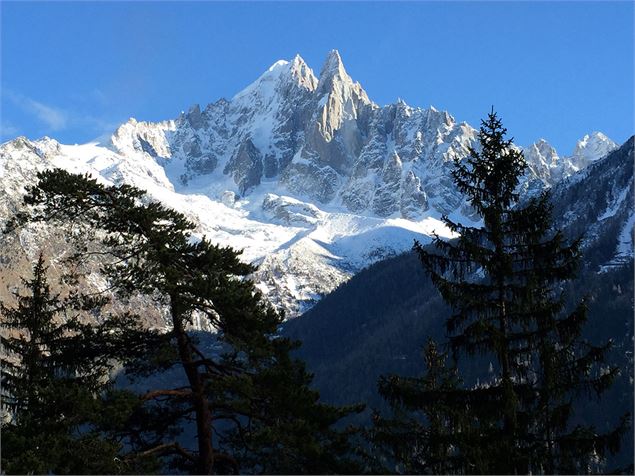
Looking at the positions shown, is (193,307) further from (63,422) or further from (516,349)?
(516,349)

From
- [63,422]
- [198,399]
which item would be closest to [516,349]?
[198,399]

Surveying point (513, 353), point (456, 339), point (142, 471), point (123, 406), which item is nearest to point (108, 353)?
point (123, 406)

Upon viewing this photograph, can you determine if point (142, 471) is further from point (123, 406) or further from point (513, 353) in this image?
point (513, 353)

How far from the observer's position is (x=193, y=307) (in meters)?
23.5

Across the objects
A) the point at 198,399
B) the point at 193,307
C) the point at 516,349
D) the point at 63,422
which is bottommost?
the point at 63,422

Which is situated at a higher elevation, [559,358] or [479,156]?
[479,156]

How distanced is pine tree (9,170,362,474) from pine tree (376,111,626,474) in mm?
4080

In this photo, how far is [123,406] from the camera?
2200 centimetres

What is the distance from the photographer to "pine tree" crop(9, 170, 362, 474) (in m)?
23.0

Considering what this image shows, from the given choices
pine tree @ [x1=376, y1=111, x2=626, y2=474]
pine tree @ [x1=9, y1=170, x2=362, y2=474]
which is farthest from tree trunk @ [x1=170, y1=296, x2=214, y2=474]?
pine tree @ [x1=376, y1=111, x2=626, y2=474]

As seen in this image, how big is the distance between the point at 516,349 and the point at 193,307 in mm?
9675

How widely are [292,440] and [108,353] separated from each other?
6844mm

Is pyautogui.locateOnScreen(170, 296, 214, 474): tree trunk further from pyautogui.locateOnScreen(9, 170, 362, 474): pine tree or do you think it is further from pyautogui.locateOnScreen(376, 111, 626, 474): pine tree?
pyautogui.locateOnScreen(376, 111, 626, 474): pine tree

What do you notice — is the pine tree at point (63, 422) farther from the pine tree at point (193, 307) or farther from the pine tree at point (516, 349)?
the pine tree at point (516, 349)
